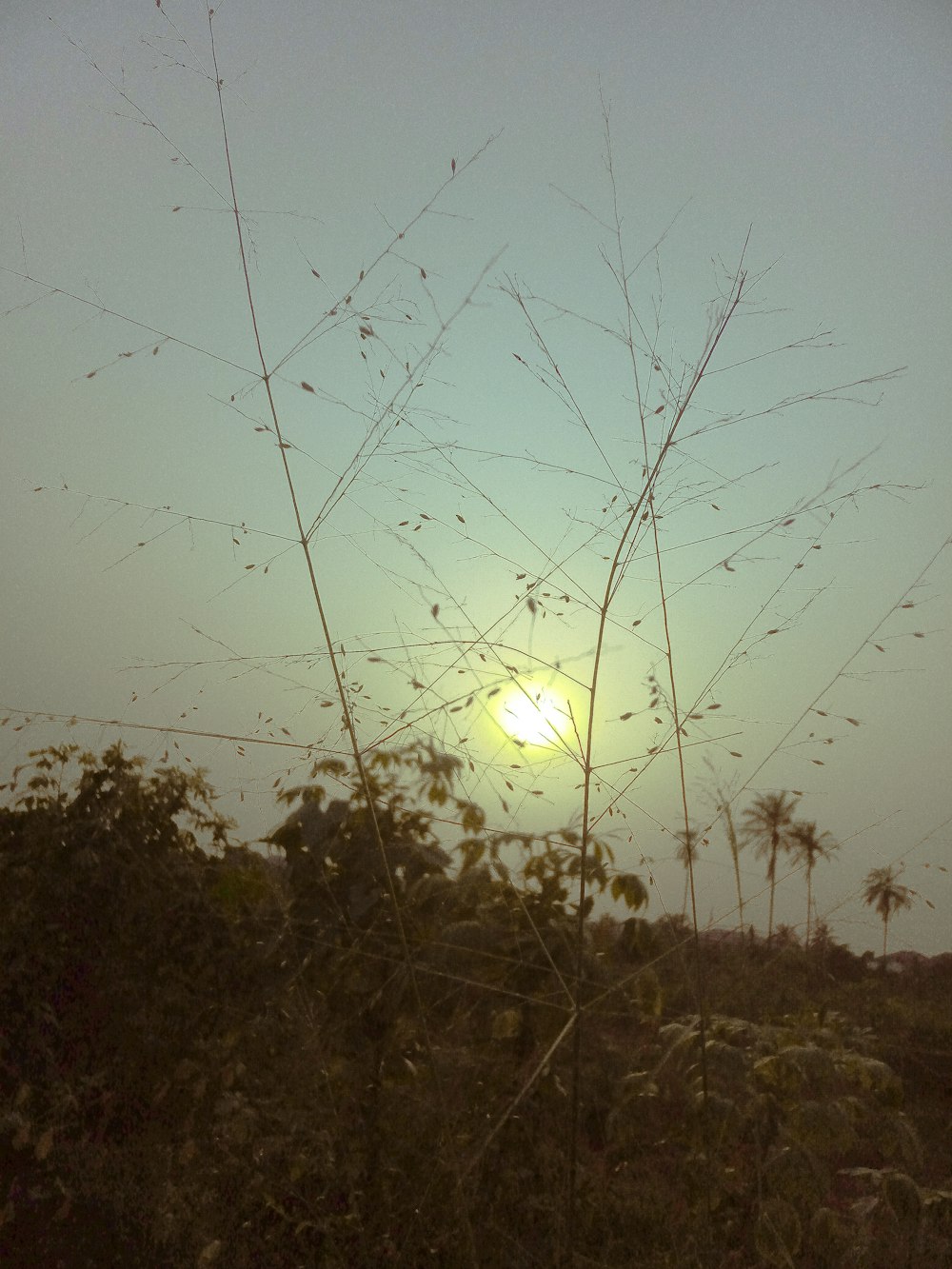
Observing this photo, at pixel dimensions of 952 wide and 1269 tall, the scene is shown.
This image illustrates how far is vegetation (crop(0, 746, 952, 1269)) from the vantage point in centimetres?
189

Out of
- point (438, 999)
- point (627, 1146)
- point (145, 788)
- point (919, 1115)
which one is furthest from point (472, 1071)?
point (919, 1115)

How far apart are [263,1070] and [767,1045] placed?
4.66ft

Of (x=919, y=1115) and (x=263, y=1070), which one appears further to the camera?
(x=919, y=1115)

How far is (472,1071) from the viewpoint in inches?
92.3

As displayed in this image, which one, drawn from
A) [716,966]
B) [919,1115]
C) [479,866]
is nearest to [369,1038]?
[479,866]

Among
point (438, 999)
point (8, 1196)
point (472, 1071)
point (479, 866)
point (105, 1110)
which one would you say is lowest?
point (8, 1196)

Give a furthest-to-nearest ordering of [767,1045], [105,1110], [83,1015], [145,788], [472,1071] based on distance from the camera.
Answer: [145,788] → [83,1015] → [105,1110] → [472,1071] → [767,1045]

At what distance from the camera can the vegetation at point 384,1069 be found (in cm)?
189

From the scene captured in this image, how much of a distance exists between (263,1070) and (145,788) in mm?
1029

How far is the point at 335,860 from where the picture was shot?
2492 millimetres

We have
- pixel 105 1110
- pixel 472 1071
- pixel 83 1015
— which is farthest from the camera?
pixel 83 1015

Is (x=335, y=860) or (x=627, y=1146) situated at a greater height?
(x=335, y=860)

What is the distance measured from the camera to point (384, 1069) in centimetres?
242

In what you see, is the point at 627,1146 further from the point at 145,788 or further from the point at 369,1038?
the point at 145,788
